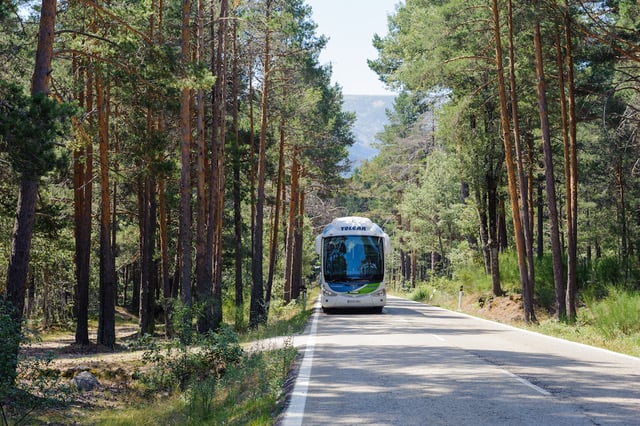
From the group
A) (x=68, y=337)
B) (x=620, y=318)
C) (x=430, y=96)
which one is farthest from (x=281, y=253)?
(x=620, y=318)

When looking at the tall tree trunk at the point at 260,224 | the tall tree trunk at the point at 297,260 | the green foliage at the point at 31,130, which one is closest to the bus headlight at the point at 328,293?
the tall tree trunk at the point at 260,224

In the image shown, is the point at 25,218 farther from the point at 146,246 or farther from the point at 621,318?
the point at 146,246

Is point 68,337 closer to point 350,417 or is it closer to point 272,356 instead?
point 272,356

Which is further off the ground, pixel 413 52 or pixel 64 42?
pixel 413 52

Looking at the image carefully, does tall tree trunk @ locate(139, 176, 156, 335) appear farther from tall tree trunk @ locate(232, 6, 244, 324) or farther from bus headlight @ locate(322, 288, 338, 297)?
bus headlight @ locate(322, 288, 338, 297)

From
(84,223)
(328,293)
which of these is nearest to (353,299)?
(328,293)

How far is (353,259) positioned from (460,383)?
16.7 metres

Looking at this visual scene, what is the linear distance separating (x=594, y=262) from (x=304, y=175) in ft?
77.8

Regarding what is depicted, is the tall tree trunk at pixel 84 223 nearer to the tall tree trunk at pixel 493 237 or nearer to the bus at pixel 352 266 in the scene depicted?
the bus at pixel 352 266

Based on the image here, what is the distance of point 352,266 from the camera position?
25984 mm

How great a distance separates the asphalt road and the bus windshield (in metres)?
9.38

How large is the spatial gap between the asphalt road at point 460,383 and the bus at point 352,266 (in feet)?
30.7

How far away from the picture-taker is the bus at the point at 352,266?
25906mm

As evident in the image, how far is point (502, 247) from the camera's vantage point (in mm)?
36125
